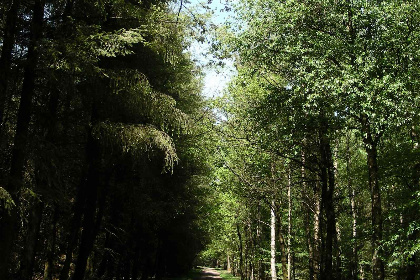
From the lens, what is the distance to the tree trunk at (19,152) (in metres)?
6.12

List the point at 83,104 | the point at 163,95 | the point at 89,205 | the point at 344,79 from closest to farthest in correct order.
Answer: the point at 344,79, the point at 163,95, the point at 83,104, the point at 89,205

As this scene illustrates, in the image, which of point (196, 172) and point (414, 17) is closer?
point (414, 17)

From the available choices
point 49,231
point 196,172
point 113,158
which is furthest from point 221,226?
point 113,158

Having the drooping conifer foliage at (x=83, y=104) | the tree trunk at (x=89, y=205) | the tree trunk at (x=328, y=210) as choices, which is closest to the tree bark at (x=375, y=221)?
the tree trunk at (x=328, y=210)

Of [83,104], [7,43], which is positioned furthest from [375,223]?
[7,43]

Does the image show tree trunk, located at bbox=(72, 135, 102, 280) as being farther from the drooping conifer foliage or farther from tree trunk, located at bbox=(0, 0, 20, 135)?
tree trunk, located at bbox=(0, 0, 20, 135)

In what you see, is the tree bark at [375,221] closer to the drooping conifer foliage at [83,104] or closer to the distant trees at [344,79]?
the distant trees at [344,79]

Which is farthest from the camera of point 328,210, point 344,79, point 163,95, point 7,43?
point 328,210

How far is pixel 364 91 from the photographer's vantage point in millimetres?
8406

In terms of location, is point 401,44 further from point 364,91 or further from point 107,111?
point 107,111

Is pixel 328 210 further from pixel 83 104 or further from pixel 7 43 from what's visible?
pixel 7 43

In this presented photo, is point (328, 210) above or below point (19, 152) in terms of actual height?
below

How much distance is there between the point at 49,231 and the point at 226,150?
10.5 m

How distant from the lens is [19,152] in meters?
6.50
